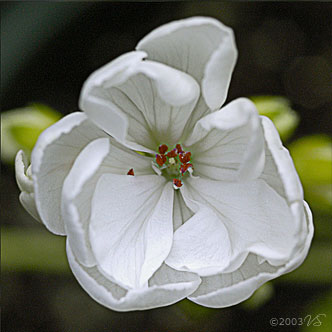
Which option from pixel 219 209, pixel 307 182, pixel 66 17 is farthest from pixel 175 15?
pixel 219 209

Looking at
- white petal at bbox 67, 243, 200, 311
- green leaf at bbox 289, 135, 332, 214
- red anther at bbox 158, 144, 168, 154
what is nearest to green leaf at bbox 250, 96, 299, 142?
green leaf at bbox 289, 135, 332, 214

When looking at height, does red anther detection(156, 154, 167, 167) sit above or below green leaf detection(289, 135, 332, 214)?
above

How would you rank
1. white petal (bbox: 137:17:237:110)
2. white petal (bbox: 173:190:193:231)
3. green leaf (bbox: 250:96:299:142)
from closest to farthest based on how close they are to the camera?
white petal (bbox: 137:17:237:110)
white petal (bbox: 173:190:193:231)
green leaf (bbox: 250:96:299:142)

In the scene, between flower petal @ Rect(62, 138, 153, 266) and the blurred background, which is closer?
flower petal @ Rect(62, 138, 153, 266)

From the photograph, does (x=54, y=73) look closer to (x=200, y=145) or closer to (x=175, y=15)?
(x=175, y=15)

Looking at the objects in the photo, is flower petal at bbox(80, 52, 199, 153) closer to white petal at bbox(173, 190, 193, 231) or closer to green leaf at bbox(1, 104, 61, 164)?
white petal at bbox(173, 190, 193, 231)

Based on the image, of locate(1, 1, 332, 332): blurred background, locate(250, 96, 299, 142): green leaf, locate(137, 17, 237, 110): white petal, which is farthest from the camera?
locate(1, 1, 332, 332): blurred background

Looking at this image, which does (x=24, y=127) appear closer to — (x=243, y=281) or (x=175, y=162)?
(x=175, y=162)
